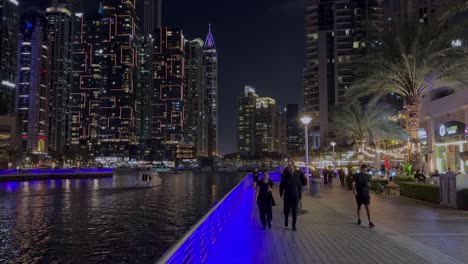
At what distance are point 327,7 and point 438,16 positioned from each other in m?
117

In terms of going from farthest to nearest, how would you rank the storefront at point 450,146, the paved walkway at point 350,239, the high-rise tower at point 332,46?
1. the high-rise tower at point 332,46
2. the storefront at point 450,146
3. the paved walkway at point 350,239

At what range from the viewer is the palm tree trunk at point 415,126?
2434 centimetres

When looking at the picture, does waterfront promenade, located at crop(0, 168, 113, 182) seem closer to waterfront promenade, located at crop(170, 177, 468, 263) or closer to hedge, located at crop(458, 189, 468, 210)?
waterfront promenade, located at crop(170, 177, 468, 263)

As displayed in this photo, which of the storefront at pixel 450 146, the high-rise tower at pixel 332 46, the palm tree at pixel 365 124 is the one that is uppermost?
the high-rise tower at pixel 332 46

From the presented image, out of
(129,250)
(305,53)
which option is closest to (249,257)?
(129,250)

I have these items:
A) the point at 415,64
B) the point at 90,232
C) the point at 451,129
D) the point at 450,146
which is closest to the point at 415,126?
the point at 415,64

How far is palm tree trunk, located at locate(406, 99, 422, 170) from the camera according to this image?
79.9 feet

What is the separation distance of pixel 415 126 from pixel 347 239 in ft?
56.7

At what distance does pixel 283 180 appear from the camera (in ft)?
38.5

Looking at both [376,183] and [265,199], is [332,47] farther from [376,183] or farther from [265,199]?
[265,199]

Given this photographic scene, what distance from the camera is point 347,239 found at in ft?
32.0

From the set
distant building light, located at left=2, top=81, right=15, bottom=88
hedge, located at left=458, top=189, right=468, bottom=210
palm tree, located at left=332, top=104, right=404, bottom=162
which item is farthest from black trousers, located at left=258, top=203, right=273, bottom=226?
distant building light, located at left=2, top=81, right=15, bottom=88

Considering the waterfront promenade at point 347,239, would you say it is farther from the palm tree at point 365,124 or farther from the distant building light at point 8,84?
the distant building light at point 8,84

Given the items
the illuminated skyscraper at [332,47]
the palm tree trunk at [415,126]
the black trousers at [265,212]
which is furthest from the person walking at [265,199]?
the illuminated skyscraper at [332,47]
